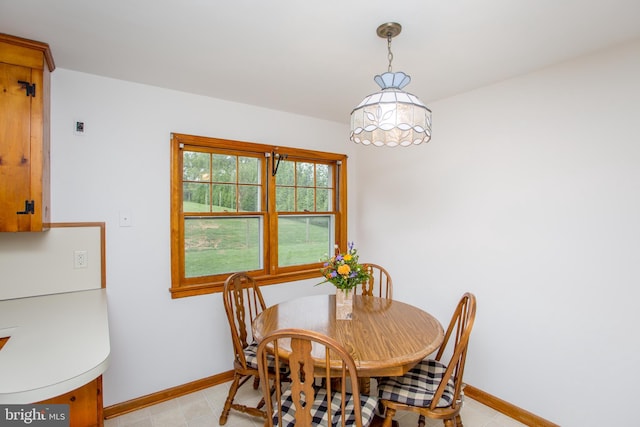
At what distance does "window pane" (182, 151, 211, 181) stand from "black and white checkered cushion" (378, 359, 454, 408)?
2007 mm

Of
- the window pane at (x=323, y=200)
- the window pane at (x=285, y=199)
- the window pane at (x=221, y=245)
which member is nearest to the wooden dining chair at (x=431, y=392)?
the window pane at (x=221, y=245)

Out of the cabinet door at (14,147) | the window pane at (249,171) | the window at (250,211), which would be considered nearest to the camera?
the cabinet door at (14,147)

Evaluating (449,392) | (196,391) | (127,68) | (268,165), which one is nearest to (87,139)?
(127,68)

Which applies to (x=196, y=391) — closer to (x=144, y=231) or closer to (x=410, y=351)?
(x=144, y=231)

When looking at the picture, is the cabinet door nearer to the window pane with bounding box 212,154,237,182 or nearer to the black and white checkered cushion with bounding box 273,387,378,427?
the window pane with bounding box 212,154,237,182

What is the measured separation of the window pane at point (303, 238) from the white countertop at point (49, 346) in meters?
1.54

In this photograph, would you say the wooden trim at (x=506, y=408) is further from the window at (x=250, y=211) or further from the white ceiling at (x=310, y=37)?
the white ceiling at (x=310, y=37)

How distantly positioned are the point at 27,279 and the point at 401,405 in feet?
7.64

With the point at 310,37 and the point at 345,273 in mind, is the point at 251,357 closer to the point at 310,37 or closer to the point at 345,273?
the point at 345,273

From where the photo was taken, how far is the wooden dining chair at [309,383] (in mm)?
1199

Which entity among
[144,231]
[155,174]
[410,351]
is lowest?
[410,351]

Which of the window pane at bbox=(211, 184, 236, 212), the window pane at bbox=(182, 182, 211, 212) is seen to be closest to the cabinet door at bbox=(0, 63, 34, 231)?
the window pane at bbox=(182, 182, 211, 212)

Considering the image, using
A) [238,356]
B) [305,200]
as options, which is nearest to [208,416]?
[238,356]

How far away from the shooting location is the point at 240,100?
269 centimetres
